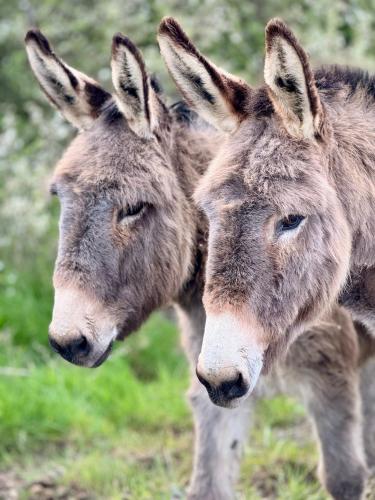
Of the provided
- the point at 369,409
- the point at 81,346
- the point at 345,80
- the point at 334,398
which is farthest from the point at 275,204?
the point at 369,409

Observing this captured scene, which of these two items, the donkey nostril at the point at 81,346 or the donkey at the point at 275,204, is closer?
the donkey at the point at 275,204

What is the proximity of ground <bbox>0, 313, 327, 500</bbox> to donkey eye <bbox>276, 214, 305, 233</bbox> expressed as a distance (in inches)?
80.8

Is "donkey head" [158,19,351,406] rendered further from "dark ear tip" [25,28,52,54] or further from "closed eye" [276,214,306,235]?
"dark ear tip" [25,28,52,54]

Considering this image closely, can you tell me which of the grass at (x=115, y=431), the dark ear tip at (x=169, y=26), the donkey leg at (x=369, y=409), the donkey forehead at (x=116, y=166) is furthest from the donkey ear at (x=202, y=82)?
the grass at (x=115, y=431)

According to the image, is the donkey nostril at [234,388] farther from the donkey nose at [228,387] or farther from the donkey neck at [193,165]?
the donkey neck at [193,165]

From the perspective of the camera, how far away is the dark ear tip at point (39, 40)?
3.88 meters

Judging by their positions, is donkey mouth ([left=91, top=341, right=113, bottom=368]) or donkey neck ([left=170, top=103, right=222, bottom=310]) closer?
donkey mouth ([left=91, top=341, right=113, bottom=368])

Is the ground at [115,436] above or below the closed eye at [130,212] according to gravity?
below

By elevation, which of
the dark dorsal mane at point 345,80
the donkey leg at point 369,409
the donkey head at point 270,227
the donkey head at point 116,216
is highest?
the dark dorsal mane at point 345,80

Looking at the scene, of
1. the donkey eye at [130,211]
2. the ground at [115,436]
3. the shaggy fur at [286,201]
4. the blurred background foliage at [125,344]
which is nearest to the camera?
the shaggy fur at [286,201]

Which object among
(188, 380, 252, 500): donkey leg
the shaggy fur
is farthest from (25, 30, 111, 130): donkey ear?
(188, 380, 252, 500): donkey leg

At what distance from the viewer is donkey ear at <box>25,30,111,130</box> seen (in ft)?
13.0

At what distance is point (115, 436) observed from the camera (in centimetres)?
564

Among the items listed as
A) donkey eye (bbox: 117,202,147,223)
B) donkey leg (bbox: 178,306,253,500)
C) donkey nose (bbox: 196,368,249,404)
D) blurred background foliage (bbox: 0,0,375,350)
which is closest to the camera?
donkey nose (bbox: 196,368,249,404)
